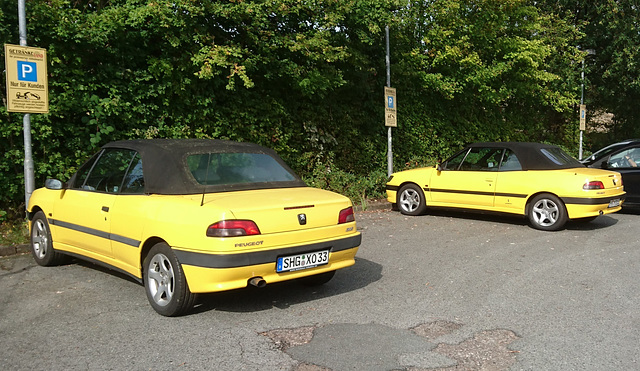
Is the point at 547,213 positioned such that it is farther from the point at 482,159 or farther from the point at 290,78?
the point at 290,78

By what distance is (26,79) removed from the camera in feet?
24.9

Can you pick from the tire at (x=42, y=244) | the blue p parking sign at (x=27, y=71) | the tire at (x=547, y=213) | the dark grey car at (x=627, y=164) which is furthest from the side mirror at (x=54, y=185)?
the dark grey car at (x=627, y=164)

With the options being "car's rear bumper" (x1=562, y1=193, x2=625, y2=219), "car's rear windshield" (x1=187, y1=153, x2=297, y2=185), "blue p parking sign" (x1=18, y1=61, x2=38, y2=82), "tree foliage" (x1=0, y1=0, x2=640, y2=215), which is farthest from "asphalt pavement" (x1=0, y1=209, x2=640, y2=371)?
"tree foliage" (x1=0, y1=0, x2=640, y2=215)

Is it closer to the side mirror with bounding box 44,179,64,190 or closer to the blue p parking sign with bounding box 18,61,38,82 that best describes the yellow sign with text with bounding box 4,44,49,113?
the blue p parking sign with bounding box 18,61,38,82

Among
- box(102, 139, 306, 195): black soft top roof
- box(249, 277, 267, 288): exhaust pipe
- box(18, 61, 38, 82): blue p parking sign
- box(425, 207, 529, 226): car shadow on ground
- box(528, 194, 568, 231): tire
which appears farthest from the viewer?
box(425, 207, 529, 226): car shadow on ground

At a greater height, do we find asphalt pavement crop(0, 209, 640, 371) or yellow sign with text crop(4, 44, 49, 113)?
yellow sign with text crop(4, 44, 49, 113)

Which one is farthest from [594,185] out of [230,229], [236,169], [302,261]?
[230,229]

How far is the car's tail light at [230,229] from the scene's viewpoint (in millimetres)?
4316

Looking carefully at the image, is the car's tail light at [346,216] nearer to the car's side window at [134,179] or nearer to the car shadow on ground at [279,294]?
the car shadow on ground at [279,294]

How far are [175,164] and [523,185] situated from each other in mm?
6687

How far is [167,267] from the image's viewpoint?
184 inches

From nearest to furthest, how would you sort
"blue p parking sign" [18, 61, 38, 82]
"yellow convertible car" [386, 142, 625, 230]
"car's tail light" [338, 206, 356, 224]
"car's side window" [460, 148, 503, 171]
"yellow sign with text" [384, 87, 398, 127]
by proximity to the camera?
"car's tail light" [338, 206, 356, 224]
"blue p parking sign" [18, 61, 38, 82]
"yellow convertible car" [386, 142, 625, 230]
"car's side window" [460, 148, 503, 171]
"yellow sign with text" [384, 87, 398, 127]

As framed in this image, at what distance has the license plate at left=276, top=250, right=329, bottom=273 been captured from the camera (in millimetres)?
4617

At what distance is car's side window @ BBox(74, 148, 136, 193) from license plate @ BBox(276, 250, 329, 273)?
1.93 metres
